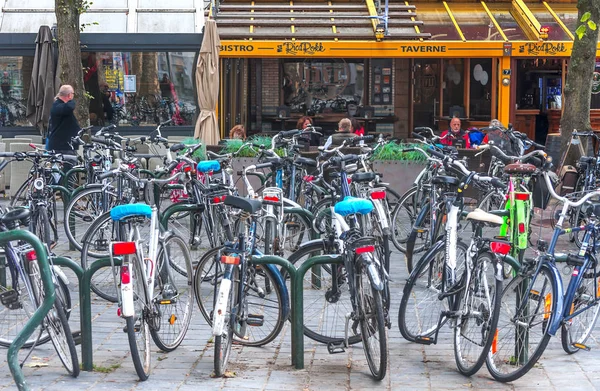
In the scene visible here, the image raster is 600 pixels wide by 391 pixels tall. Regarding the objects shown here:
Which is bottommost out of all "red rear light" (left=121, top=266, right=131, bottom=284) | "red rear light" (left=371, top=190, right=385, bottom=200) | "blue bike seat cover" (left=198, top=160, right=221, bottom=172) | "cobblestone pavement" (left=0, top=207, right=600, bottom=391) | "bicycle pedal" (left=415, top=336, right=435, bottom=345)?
"cobblestone pavement" (left=0, top=207, right=600, bottom=391)

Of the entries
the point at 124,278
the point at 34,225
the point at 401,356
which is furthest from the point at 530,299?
the point at 34,225

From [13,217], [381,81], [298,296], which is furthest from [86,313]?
[381,81]

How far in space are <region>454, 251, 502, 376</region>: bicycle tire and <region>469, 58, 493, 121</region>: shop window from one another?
1550 centimetres

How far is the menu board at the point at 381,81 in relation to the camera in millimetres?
21891

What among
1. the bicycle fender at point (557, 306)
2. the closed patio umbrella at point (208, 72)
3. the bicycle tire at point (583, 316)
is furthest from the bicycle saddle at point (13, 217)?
the closed patio umbrella at point (208, 72)

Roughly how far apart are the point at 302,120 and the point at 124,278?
1013 cm

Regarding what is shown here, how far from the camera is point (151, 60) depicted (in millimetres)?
18594

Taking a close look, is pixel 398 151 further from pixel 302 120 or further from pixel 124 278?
pixel 124 278

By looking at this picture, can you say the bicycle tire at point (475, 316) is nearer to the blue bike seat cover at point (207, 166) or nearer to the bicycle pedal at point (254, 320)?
the bicycle pedal at point (254, 320)

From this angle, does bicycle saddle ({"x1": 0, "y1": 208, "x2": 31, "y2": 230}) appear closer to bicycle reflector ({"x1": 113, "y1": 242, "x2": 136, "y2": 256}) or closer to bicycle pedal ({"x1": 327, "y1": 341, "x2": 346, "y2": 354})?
bicycle reflector ({"x1": 113, "y1": 242, "x2": 136, "y2": 256})

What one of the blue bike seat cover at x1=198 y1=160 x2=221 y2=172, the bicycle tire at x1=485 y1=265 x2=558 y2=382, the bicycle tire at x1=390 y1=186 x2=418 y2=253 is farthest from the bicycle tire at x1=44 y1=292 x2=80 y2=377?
the bicycle tire at x1=390 y1=186 x2=418 y2=253

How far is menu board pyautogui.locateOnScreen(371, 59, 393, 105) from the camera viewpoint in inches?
862

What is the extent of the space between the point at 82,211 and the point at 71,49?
606 cm

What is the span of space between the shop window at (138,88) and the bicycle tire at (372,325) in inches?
513
